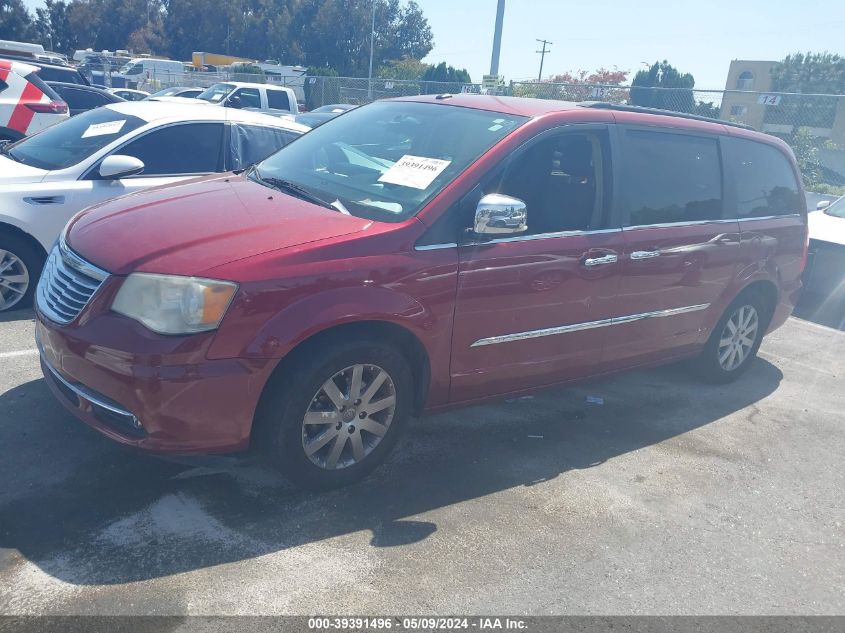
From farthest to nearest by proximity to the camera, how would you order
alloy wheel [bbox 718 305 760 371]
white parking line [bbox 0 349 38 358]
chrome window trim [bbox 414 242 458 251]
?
alloy wheel [bbox 718 305 760 371]
white parking line [bbox 0 349 38 358]
chrome window trim [bbox 414 242 458 251]

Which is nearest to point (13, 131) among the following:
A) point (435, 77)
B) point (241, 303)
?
point (241, 303)

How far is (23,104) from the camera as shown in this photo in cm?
930

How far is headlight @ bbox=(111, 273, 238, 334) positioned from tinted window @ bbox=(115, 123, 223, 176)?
314 cm

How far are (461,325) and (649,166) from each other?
5.91 feet

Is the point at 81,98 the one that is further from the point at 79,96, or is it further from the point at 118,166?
the point at 118,166

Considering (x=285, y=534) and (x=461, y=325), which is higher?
(x=461, y=325)

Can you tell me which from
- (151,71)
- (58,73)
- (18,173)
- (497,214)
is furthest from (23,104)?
(151,71)

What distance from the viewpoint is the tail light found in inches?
369

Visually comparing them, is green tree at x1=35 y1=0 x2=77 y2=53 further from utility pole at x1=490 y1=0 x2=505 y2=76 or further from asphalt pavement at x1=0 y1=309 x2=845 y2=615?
asphalt pavement at x1=0 y1=309 x2=845 y2=615

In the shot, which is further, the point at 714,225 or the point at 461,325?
the point at 714,225

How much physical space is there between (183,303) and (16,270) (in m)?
3.15

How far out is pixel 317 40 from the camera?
7106 centimetres

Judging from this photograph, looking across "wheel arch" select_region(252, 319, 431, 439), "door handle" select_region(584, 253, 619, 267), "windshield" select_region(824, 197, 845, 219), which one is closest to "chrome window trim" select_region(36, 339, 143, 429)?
"wheel arch" select_region(252, 319, 431, 439)

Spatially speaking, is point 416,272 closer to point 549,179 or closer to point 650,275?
point 549,179
